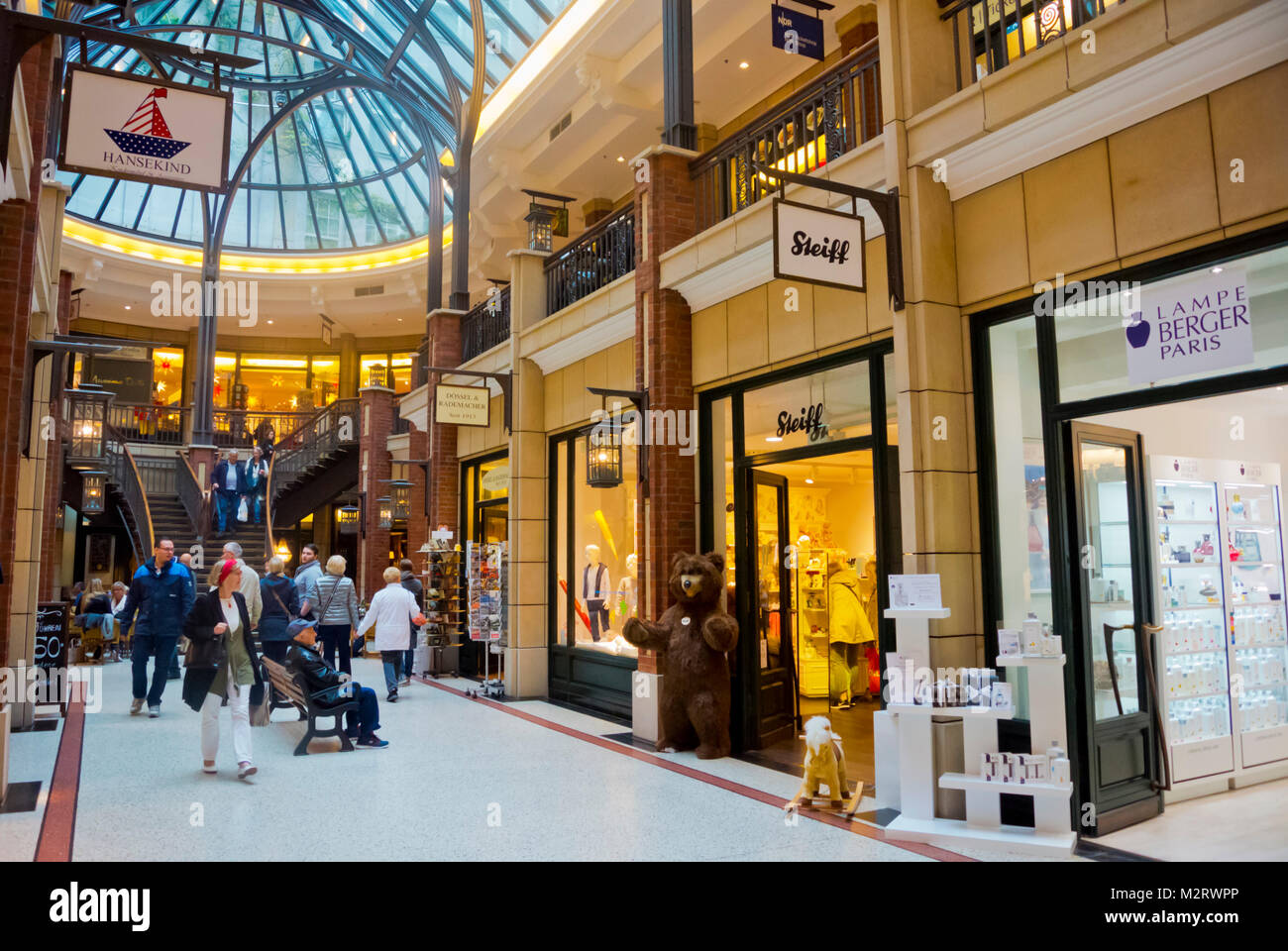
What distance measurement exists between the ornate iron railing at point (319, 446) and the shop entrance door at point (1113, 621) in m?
15.3

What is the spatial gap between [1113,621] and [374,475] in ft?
44.9

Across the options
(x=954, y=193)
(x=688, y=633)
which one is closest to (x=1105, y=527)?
(x=954, y=193)

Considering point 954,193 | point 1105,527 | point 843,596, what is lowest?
point 843,596

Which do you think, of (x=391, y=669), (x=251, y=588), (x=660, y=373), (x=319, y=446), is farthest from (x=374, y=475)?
(x=660, y=373)

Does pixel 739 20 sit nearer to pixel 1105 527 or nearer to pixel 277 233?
pixel 1105 527

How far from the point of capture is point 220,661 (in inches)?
239

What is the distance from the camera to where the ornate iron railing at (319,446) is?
18.1m

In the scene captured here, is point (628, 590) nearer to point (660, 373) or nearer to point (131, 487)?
point (660, 373)

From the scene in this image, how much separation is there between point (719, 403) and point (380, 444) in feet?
34.3

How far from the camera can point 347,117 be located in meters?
21.2

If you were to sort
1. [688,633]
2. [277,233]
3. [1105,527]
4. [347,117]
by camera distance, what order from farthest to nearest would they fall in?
1. [277,233]
2. [347,117]
3. [688,633]
4. [1105,527]

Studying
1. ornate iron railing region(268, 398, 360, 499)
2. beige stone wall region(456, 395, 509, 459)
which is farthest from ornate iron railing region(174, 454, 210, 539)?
beige stone wall region(456, 395, 509, 459)

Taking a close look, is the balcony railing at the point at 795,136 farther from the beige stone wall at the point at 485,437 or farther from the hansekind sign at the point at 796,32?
the beige stone wall at the point at 485,437

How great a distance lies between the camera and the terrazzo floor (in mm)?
4492
